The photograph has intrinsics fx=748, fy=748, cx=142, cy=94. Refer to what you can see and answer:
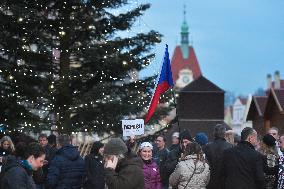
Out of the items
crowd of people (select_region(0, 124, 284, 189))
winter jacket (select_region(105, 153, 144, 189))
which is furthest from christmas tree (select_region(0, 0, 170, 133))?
winter jacket (select_region(105, 153, 144, 189))

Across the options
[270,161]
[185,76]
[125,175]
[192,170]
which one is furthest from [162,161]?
[185,76]

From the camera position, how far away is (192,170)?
10469mm

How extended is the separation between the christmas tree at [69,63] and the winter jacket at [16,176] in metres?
16.5

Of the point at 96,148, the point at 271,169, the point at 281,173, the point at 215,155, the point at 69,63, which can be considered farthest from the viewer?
the point at 69,63

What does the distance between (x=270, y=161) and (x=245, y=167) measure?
1.46 ft

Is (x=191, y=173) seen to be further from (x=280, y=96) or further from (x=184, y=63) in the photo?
(x=184, y=63)

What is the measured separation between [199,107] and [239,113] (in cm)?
9784

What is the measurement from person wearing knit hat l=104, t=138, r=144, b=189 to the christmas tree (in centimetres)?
1643

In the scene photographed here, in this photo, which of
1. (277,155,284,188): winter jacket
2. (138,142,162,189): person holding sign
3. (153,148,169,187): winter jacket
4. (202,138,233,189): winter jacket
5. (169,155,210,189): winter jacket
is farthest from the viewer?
(153,148,169,187): winter jacket

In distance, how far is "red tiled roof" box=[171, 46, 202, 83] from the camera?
7003 inches

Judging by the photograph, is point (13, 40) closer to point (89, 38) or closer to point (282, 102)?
point (89, 38)

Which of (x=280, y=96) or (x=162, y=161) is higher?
(x=280, y=96)

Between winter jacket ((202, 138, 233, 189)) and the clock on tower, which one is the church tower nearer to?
the clock on tower

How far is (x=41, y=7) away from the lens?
2609cm
